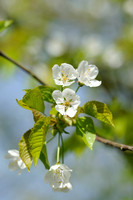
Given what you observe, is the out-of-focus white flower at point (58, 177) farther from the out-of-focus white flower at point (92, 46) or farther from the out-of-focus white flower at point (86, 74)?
the out-of-focus white flower at point (92, 46)

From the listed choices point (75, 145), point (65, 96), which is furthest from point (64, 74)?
point (75, 145)

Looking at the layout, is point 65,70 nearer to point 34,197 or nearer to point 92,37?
point 92,37

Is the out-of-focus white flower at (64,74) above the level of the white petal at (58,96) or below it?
above

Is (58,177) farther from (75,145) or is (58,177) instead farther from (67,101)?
(75,145)

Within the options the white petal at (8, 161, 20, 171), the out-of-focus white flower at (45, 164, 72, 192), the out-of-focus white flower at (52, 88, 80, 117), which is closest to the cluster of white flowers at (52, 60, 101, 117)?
the out-of-focus white flower at (52, 88, 80, 117)

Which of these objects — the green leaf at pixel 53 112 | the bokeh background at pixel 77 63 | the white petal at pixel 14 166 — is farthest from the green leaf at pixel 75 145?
the green leaf at pixel 53 112

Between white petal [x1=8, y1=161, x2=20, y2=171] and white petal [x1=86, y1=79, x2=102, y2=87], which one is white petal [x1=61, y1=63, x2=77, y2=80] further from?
white petal [x1=8, y1=161, x2=20, y2=171]

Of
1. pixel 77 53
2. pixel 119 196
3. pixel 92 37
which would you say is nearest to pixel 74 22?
pixel 92 37
